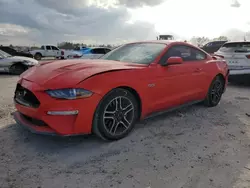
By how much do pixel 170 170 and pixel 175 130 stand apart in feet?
3.93

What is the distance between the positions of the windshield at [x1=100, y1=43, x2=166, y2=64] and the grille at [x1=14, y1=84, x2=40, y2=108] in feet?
5.12

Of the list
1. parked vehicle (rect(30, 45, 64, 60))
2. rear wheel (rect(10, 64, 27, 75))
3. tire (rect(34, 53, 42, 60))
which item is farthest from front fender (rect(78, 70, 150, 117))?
tire (rect(34, 53, 42, 60))

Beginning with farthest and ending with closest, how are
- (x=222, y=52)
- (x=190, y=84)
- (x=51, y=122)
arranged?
(x=222, y=52) → (x=190, y=84) → (x=51, y=122)

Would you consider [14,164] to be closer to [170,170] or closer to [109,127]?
[109,127]

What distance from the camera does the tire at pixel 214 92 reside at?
15.9 feet

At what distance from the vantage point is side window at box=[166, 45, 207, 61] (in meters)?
3.96

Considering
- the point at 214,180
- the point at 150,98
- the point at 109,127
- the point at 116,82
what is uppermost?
the point at 116,82

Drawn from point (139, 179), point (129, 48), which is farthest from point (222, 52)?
point (139, 179)

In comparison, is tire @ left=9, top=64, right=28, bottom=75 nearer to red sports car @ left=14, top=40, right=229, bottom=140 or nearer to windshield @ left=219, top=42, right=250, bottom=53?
red sports car @ left=14, top=40, right=229, bottom=140

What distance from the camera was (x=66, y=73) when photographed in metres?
2.93

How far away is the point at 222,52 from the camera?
7.68 m

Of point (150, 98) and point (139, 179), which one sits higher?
point (150, 98)

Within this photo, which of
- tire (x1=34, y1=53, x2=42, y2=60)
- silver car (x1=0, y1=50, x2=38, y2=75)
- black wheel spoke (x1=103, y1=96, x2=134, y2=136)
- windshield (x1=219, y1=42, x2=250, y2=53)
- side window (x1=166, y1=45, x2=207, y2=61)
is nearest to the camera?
black wheel spoke (x1=103, y1=96, x2=134, y2=136)

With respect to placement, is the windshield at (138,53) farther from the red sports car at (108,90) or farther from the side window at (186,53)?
the side window at (186,53)
